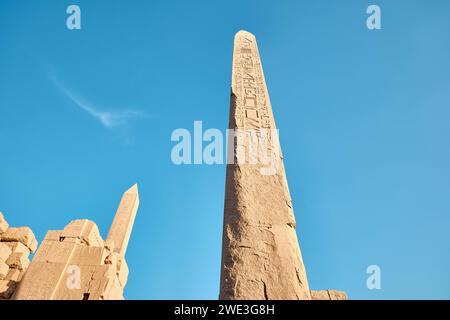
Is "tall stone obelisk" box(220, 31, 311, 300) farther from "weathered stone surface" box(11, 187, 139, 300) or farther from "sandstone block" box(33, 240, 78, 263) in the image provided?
"sandstone block" box(33, 240, 78, 263)

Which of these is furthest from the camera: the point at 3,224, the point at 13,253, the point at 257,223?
the point at 3,224

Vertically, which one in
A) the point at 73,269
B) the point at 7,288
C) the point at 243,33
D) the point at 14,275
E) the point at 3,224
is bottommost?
the point at 7,288

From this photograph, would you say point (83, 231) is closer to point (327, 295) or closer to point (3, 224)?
point (3, 224)

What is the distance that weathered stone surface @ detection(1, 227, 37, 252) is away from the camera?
4.98 meters

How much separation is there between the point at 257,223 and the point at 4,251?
4006 millimetres

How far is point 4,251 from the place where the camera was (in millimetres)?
4621

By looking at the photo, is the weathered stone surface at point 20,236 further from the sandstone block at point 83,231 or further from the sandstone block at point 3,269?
the sandstone block at point 83,231

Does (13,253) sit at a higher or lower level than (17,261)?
higher

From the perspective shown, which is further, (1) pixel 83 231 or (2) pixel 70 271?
(1) pixel 83 231

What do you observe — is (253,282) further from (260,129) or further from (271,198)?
(260,129)

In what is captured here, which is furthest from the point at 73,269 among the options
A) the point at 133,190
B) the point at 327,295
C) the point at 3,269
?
the point at 133,190

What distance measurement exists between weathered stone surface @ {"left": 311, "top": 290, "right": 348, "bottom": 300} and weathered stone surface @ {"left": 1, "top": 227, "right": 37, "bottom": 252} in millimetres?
4546
